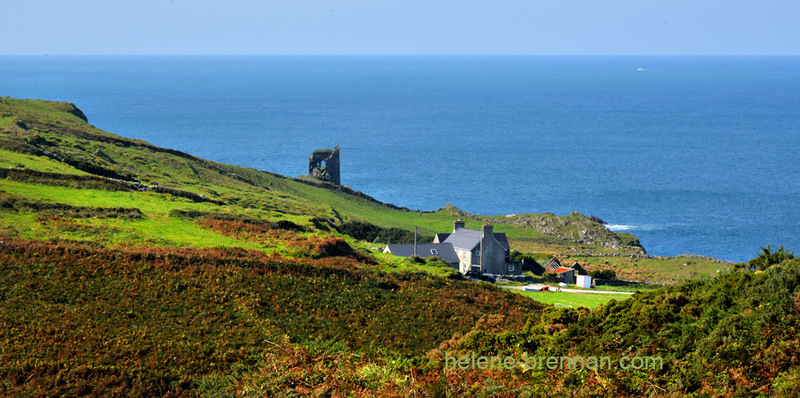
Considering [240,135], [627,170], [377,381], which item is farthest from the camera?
[240,135]

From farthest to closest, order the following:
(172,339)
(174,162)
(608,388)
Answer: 1. (174,162)
2. (172,339)
3. (608,388)

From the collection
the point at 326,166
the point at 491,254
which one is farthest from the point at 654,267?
the point at 326,166

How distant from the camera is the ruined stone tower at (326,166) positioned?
4530 inches

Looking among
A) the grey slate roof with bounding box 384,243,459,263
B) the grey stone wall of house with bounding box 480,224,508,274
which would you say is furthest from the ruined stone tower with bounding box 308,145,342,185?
the grey stone wall of house with bounding box 480,224,508,274

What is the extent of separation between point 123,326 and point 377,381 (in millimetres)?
10214

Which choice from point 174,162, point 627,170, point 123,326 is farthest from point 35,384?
point 627,170

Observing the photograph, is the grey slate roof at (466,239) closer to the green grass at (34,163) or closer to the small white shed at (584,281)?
the small white shed at (584,281)

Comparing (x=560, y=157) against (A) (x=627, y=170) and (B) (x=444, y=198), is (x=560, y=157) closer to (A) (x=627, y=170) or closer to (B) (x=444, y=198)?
(A) (x=627, y=170)

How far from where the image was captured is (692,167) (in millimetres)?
155500

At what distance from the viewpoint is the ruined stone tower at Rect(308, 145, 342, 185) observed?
378 ft

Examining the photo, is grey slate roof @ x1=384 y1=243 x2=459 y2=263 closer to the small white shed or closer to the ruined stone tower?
the small white shed

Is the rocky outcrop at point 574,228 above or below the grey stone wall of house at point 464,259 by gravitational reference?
below

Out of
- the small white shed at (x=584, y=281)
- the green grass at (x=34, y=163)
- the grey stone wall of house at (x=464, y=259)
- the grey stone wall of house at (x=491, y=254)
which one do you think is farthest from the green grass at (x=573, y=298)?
the green grass at (x=34, y=163)

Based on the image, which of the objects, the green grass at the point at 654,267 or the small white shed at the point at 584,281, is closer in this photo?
the small white shed at the point at 584,281
